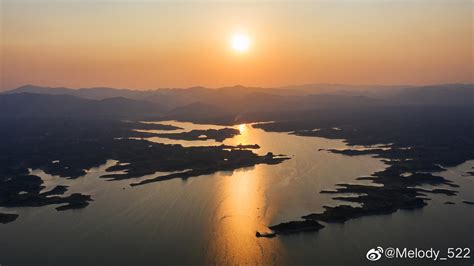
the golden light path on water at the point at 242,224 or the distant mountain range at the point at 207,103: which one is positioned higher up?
the distant mountain range at the point at 207,103

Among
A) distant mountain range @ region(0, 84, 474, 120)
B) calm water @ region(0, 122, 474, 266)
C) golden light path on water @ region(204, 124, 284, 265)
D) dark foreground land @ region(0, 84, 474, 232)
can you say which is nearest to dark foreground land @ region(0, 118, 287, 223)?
dark foreground land @ region(0, 84, 474, 232)

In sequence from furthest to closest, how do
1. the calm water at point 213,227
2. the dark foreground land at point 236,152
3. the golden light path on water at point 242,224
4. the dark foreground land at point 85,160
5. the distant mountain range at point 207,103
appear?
the distant mountain range at point 207,103 → the dark foreground land at point 85,160 → the dark foreground land at point 236,152 → the calm water at point 213,227 → the golden light path on water at point 242,224

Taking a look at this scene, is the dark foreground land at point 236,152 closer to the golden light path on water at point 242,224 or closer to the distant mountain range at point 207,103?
the golden light path on water at point 242,224

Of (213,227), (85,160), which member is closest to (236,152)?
(85,160)

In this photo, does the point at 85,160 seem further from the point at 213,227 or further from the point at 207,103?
the point at 207,103

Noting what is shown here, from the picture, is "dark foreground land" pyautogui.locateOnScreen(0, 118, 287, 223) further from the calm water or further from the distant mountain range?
the distant mountain range

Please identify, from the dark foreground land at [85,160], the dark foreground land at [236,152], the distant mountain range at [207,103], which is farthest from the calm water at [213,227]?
the distant mountain range at [207,103]
